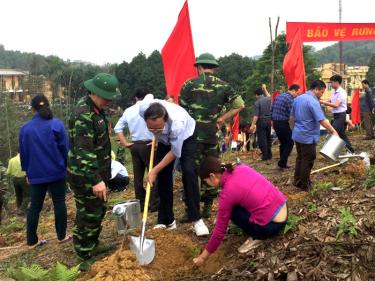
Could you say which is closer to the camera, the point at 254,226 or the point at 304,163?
the point at 254,226

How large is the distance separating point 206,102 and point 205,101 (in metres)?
0.02

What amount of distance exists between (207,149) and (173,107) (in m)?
0.94

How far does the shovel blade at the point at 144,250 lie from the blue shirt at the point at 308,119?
10.3 ft

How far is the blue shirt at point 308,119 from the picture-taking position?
6.04m

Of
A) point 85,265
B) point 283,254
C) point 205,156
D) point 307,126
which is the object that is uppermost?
point 307,126

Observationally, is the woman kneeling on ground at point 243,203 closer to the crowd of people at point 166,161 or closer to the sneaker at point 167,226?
the crowd of people at point 166,161

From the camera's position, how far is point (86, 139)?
3.83 meters

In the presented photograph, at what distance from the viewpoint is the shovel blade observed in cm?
390

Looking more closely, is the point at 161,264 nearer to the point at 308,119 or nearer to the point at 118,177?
the point at 308,119

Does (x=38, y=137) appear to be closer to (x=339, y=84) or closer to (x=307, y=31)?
(x=339, y=84)

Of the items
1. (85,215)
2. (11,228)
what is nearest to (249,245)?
(85,215)

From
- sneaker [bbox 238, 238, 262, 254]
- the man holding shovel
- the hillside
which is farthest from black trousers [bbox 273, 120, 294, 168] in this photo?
the hillside

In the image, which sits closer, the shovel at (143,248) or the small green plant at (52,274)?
the small green plant at (52,274)

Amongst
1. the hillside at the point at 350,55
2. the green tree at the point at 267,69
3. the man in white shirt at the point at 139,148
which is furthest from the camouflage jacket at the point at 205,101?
the hillside at the point at 350,55
